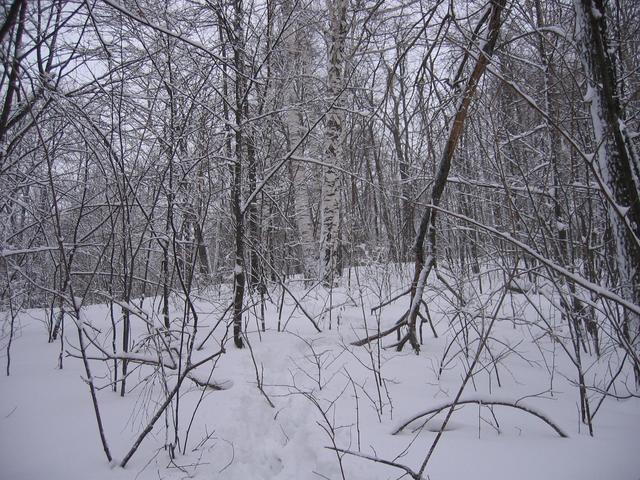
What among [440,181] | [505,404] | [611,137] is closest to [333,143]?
[440,181]

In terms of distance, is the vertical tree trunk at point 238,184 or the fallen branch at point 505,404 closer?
the fallen branch at point 505,404

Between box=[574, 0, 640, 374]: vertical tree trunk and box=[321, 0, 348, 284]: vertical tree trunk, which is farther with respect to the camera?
box=[321, 0, 348, 284]: vertical tree trunk

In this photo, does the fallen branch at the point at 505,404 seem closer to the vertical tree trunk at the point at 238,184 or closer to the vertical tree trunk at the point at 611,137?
the vertical tree trunk at the point at 611,137

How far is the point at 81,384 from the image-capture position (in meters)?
2.57

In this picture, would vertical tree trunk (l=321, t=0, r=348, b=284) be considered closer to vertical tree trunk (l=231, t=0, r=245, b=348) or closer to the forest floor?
vertical tree trunk (l=231, t=0, r=245, b=348)

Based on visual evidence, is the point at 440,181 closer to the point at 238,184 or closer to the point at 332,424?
the point at 238,184

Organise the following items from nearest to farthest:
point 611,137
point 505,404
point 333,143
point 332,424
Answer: point 611,137 < point 505,404 < point 332,424 < point 333,143

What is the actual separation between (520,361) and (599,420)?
907 mm

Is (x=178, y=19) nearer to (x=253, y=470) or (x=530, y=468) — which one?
(x=253, y=470)

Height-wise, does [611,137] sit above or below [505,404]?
above

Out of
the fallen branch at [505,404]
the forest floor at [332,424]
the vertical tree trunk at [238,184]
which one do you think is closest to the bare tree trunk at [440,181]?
the forest floor at [332,424]

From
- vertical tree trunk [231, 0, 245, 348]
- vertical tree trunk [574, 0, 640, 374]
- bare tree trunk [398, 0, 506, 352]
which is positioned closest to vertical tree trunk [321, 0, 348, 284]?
vertical tree trunk [231, 0, 245, 348]

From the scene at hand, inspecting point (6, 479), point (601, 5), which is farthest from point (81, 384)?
point (601, 5)

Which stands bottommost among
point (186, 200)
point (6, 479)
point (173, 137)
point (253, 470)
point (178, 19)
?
point (253, 470)
